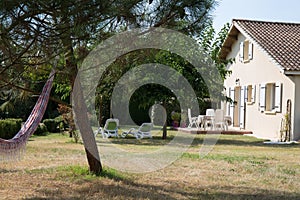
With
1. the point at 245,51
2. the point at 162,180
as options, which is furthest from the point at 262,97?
the point at 162,180

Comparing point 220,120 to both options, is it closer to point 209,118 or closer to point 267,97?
point 209,118

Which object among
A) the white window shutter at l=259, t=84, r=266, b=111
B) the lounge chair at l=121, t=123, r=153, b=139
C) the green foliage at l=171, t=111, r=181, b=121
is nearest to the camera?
the lounge chair at l=121, t=123, r=153, b=139

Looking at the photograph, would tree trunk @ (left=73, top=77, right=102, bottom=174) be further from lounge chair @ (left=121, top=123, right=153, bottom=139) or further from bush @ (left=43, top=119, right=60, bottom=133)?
bush @ (left=43, top=119, right=60, bottom=133)

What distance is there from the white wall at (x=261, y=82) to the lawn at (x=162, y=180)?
17.2ft

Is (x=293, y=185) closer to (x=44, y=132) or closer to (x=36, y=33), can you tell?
(x=36, y=33)

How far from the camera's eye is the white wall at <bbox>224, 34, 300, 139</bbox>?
45.3 ft

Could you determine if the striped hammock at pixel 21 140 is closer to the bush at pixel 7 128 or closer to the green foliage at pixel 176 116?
the bush at pixel 7 128

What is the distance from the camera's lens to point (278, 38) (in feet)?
52.5

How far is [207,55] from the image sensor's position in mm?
14180

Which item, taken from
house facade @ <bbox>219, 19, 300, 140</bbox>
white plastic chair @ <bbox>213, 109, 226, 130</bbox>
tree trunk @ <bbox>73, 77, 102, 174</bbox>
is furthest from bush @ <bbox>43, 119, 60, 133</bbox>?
tree trunk @ <bbox>73, 77, 102, 174</bbox>

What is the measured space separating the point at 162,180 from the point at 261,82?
32.8 ft

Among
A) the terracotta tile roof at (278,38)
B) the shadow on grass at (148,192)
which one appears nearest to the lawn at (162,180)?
the shadow on grass at (148,192)

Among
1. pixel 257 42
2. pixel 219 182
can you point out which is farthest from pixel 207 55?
pixel 219 182

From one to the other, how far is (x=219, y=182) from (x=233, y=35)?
13158 millimetres
